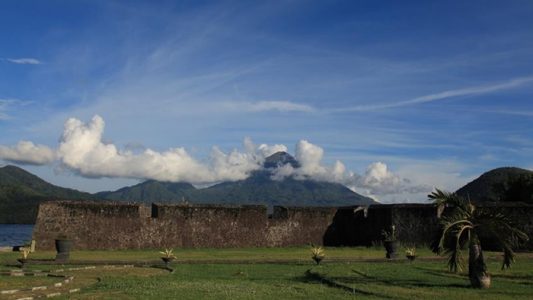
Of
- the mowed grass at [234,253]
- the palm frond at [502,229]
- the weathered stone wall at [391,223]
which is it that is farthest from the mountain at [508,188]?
the palm frond at [502,229]

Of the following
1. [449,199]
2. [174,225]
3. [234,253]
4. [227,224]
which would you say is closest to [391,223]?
[227,224]

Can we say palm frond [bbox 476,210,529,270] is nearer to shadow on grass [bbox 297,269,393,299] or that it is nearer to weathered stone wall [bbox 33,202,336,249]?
shadow on grass [bbox 297,269,393,299]

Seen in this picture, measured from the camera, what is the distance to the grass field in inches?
584

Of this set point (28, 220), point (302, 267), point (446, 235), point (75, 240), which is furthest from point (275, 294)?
point (28, 220)

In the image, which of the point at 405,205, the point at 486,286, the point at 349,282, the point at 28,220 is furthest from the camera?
the point at 28,220

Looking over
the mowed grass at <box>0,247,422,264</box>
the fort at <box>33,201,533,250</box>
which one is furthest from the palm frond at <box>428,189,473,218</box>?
the fort at <box>33,201,533,250</box>

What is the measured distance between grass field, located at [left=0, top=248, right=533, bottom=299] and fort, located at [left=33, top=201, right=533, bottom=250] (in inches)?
268

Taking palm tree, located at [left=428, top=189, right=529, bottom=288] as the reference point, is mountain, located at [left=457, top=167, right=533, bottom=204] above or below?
above

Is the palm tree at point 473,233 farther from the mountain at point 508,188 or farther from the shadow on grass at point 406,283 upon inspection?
the mountain at point 508,188

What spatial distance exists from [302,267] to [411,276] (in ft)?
16.6

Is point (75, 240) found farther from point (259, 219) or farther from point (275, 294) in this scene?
point (275, 294)

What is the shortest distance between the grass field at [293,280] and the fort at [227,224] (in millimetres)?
6808

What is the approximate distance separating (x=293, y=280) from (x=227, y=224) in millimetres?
17047

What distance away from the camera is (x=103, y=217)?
32719 mm
